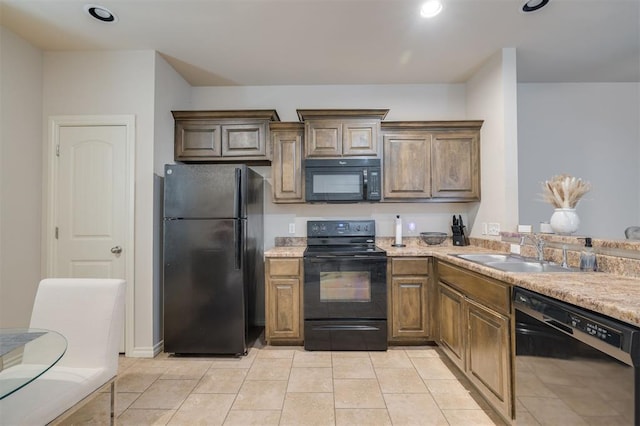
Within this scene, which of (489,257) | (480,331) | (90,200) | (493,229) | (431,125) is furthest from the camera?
(431,125)

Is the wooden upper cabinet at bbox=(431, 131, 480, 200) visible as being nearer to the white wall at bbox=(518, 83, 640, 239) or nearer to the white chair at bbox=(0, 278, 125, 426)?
the white wall at bbox=(518, 83, 640, 239)

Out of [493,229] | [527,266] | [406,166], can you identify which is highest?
[406,166]

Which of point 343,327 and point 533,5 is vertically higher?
point 533,5

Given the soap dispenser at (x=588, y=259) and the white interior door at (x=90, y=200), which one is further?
the white interior door at (x=90, y=200)

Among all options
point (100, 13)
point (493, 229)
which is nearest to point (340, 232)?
point (493, 229)

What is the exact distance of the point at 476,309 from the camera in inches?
75.6

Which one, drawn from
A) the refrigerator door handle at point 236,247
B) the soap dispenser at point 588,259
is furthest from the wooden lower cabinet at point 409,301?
the refrigerator door handle at point 236,247

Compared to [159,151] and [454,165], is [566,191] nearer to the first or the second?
[454,165]

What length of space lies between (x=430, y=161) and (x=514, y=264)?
1.31 metres

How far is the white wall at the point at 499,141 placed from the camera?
260 centimetres

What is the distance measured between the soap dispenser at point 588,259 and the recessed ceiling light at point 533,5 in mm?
1693

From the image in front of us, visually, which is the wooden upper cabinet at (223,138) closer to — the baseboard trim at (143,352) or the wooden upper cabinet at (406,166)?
the wooden upper cabinet at (406,166)

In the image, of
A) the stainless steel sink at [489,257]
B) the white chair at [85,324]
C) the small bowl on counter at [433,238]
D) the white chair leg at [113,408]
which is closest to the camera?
the white chair at [85,324]

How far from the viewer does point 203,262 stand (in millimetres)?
2527
